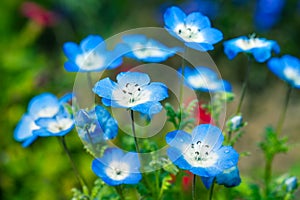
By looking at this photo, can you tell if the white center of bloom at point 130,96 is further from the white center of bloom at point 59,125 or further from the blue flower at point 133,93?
the white center of bloom at point 59,125

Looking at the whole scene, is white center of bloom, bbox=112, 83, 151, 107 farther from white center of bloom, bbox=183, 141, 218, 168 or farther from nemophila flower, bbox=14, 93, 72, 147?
nemophila flower, bbox=14, 93, 72, 147

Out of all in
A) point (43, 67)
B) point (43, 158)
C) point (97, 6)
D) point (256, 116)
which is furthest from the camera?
point (97, 6)

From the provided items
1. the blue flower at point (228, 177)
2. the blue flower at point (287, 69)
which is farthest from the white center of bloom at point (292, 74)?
the blue flower at point (228, 177)

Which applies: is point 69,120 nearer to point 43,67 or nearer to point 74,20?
point 43,67

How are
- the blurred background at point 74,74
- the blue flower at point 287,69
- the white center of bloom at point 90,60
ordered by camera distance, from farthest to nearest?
1. the blurred background at point 74,74
2. the blue flower at point 287,69
3. the white center of bloom at point 90,60

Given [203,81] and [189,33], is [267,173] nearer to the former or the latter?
Result: [203,81]

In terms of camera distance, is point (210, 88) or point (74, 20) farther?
point (74, 20)

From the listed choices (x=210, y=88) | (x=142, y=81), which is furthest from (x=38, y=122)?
(x=210, y=88)
